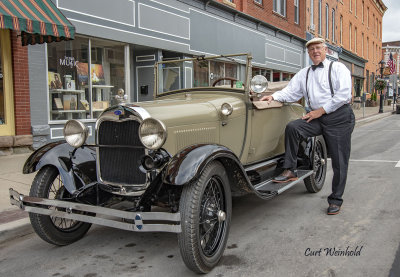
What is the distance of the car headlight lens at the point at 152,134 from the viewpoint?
2941 millimetres

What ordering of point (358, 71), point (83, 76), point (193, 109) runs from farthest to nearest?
point (358, 71)
point (83, 76)
point (193, 109)

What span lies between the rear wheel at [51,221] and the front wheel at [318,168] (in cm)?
303

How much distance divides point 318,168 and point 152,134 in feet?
11.0

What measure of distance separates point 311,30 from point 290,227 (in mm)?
20573

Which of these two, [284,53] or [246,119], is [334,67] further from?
[284,53]

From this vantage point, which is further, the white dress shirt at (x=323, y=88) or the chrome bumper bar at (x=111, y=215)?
the white dress shirt at (x=323, y=88)

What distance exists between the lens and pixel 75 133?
137 inches

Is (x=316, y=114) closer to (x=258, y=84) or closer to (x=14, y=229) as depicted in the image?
(x=258, y=84)

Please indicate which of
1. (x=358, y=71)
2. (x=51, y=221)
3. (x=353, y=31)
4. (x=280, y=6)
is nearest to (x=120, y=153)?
(x=51, y=221)

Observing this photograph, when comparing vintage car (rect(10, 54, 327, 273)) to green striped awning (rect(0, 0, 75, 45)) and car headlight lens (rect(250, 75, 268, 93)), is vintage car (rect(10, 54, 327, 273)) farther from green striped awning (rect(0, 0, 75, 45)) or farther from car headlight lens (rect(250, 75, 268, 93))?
green striped awning (rect(0, 0, 75, 45))

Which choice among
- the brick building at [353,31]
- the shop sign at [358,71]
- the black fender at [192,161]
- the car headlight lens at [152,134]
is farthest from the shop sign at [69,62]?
the shop sign at [358,71]

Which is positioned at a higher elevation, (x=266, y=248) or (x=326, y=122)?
(x=326, y=122)

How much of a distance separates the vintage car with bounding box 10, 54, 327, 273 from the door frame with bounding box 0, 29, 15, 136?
4237 millimetres

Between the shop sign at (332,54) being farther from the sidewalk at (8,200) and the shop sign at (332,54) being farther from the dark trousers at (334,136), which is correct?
the sidewalk at (8,200)
